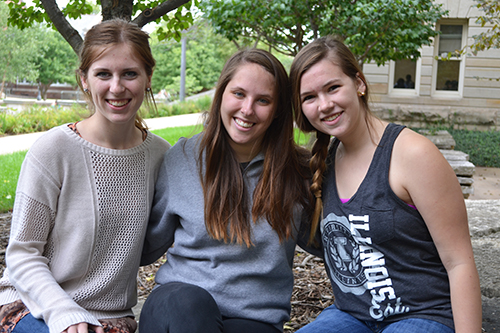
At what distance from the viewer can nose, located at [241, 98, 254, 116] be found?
7.20ft

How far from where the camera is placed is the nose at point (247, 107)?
2.19m

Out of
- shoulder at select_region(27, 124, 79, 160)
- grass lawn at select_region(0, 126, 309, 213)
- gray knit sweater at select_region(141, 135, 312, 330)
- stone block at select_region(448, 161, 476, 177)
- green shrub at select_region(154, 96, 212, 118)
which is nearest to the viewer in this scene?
shoulder at select_region(27, 124, 79, 160)

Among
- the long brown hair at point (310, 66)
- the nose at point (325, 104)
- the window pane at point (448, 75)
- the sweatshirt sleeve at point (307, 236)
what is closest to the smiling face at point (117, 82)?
the long brown hair at point (310, 66)

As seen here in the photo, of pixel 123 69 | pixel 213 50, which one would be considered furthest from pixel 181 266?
pixel 213 50

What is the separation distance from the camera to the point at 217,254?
221 cm

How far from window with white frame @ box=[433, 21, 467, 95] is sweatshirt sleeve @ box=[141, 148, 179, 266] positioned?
14031 millimetres

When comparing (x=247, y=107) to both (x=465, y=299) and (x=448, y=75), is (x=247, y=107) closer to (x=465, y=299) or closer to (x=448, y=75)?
(x=465, y=299)

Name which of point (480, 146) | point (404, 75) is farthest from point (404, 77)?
point (480, 146)

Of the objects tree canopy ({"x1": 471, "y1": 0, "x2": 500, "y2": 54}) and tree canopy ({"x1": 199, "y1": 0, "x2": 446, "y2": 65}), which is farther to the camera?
tree canopy ({"x1": 199, "y1": 0, "x2": 446, "y2": 65})

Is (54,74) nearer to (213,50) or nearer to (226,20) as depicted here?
(213,50)

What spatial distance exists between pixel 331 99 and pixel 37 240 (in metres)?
1.45

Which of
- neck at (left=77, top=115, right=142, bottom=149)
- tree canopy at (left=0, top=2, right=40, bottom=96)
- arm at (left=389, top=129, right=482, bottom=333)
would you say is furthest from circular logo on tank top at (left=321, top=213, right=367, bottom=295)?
tree canopy at (left=0, top=2, right=40, bottom=96)

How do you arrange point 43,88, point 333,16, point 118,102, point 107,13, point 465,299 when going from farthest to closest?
point 43,88
point 333,16
point 107,13
point 118,102
point 465,299

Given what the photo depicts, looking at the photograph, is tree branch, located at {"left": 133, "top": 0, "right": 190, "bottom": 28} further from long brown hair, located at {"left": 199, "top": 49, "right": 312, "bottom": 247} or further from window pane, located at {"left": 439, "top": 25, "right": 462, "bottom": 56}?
window pane, located at {"left": 439, "top": 25, "right": 462, "bottom": 56}
